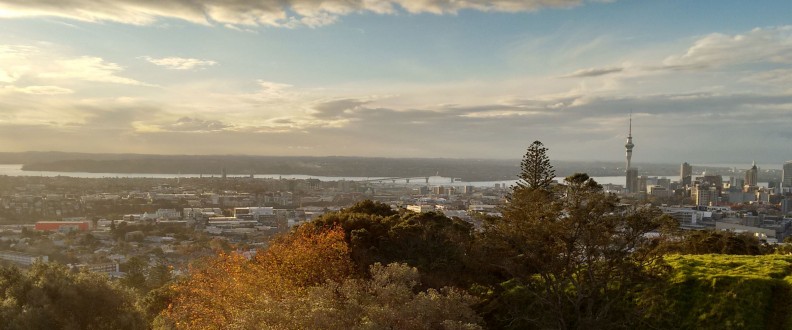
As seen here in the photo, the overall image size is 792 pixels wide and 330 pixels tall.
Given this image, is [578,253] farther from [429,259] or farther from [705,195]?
[705,195]

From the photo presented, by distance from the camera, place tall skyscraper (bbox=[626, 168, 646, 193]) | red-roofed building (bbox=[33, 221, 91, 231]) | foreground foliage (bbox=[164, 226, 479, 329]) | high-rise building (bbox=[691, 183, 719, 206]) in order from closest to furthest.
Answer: foreground foliage (bbox=[164, 226, 479, 329]), red-roofed building (bbox=[33, 221, 91, 231]), high-rise building (bbox=[691, 183, 719, 206]), tall skyscraper (bbox=[626, 168, 646, 193])

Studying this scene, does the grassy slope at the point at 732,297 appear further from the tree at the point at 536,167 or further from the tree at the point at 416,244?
the tree at the point at 536,167

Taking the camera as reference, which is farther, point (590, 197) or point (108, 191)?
point (108, 191)

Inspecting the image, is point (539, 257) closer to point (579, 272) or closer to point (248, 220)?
point (579, 272)

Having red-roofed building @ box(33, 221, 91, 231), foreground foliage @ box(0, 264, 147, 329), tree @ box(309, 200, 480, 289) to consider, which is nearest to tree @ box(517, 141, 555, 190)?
tree @ box(309, 200, 480, 289)

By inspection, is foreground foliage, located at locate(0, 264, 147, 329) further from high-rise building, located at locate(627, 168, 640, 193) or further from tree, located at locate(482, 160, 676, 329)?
high-rise building, located at locate(627, 168, 640, 193)

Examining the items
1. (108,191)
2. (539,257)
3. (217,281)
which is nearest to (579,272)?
(539,257)
